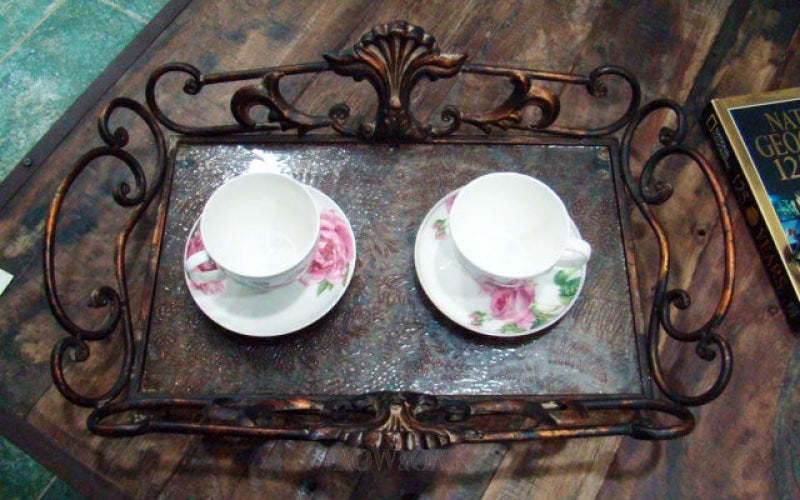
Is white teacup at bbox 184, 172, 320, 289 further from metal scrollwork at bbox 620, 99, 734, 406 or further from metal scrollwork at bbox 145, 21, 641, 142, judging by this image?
metal scrollwork at bbox 620, 99, 734, 406

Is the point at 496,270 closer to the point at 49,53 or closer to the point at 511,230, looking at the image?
the point at 511,230

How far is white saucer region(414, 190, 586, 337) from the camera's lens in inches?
19.7

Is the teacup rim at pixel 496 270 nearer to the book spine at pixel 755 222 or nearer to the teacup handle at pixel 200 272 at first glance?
the teacup handle at pixel 200 272

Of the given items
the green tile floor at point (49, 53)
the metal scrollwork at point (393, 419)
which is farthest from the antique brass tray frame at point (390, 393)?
the green tile floor at point (49, 53)

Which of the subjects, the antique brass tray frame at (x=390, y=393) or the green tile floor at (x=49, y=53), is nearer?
the antique brass tray frame at (x=390, y=393)

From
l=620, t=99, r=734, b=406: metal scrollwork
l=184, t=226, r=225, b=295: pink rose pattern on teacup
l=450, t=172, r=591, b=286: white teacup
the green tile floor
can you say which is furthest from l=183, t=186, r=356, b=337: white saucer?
the green tile floor

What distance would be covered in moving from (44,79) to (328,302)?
1.84ft

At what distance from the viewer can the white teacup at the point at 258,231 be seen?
1.54ft

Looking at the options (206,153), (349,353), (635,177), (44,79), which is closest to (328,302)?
(349,353)

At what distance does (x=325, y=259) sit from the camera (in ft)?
1.66

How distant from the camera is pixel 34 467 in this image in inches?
25.3

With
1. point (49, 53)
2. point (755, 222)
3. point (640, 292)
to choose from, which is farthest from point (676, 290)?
point (49, 53)

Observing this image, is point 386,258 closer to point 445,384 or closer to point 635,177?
point 445,384

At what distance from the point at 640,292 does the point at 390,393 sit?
299 millimetres
